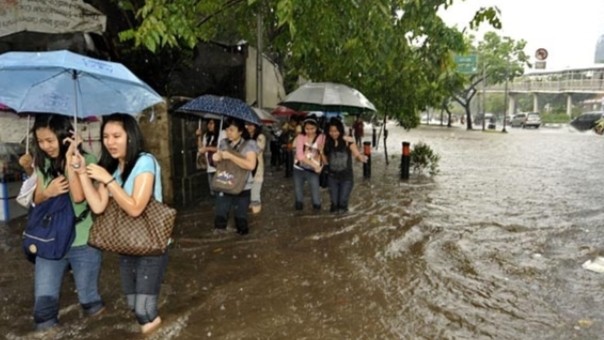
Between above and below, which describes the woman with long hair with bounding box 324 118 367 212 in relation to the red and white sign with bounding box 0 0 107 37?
below

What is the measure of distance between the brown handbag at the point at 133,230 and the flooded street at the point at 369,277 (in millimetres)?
836

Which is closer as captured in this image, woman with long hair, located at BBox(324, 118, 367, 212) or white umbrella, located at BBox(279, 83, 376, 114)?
woman with long hair, located at BBox(324, 118, 367, 212)

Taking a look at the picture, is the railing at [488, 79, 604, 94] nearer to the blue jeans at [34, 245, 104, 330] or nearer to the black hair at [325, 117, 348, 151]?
the black hair at [325, 117, 348, 151]

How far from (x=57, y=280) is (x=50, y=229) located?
1.33 ft

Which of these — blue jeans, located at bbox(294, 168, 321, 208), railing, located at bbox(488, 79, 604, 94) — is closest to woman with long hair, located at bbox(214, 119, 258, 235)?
blue jeans, located at bbox(294, 168, 321, 208)

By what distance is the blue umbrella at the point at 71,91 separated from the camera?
11.3 ft

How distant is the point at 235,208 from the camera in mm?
6324

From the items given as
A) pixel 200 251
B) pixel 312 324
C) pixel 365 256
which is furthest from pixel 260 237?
pixel 312 324

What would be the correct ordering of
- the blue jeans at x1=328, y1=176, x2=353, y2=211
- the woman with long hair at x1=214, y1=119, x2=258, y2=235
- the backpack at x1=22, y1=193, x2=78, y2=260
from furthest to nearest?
the blue jeans at x1=328, y1=176, x2=353, y2=211 → the woman with long hair at x1=214, y1=119, x2=258, y2=235 → the backpack at x1=22, y1=193, x2=78, y2=260

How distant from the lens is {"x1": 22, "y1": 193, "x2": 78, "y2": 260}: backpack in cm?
318

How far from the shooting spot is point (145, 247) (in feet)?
10.2

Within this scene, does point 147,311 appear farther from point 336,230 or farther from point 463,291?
point 336,230

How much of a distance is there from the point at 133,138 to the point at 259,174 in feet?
14.4

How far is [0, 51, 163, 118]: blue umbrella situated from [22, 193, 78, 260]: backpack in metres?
0.65
